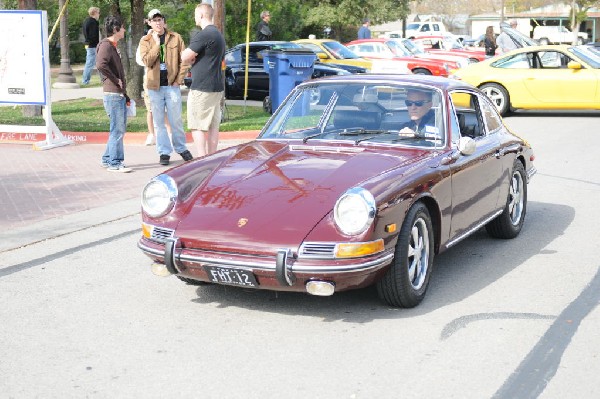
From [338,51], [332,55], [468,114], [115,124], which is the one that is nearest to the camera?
[468,114]

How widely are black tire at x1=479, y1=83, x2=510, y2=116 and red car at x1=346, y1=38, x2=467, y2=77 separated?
5.02 m

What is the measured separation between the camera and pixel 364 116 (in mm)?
6902

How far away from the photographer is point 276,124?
7.21 meters

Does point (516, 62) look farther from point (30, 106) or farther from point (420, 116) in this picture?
point (420, 116)

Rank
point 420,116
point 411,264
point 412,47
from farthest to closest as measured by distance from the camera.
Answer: point 412,47, point 420,116, point 411,264

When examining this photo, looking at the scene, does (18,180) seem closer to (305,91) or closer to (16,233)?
(16,233)

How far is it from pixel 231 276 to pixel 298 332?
0.50m

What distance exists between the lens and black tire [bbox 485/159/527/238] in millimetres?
7758

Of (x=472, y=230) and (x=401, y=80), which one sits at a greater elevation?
(x=401, y=80)

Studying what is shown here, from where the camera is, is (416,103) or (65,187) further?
(65,187)

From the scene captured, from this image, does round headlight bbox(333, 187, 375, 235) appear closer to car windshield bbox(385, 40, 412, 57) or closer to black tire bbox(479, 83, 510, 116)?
black tire bbox(479, 83, 510, 116)

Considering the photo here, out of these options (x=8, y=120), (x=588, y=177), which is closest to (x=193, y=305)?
(x=588, y=177)

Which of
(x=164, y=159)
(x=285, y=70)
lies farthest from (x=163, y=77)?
(x=285, y=70)

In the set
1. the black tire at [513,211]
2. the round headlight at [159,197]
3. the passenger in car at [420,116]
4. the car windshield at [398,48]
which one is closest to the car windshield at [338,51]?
the car windshield at [398,48]
